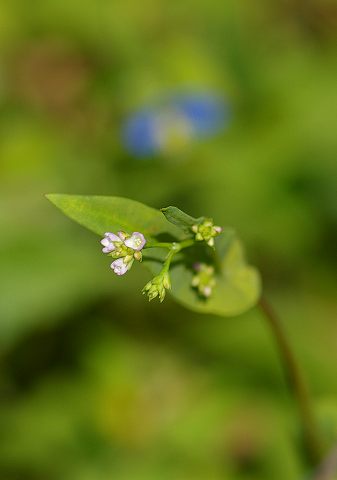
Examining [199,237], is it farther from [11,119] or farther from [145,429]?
[11,119]

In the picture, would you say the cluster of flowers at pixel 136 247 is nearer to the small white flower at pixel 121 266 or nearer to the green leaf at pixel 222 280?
the small white flower at pixel 121 266

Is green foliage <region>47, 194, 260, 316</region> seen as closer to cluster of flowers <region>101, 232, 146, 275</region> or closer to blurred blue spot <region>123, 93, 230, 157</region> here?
cluster of flowers <region>101, 232, 146, 275</region>

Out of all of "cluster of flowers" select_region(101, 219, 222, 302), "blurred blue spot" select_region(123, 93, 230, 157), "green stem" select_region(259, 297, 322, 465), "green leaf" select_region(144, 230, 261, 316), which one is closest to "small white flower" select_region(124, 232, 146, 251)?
"cluster of flowers" select_region(101, 219, 222, 302)

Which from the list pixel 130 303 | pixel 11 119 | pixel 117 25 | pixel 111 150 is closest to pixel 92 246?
pixel 130 303

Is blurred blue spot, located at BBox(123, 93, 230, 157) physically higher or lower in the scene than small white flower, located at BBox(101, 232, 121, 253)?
higher

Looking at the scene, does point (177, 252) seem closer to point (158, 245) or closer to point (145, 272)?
point (158, 245)

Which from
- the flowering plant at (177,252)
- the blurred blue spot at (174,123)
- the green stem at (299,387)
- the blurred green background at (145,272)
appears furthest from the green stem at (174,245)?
the blurred blue spot at (174,123)
